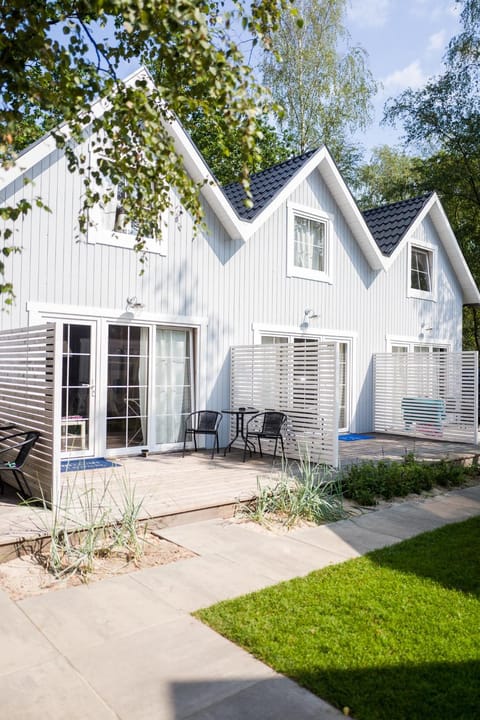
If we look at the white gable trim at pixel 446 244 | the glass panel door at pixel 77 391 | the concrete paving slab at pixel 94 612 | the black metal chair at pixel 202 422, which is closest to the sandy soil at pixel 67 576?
the concrete paving slab at pixel 94 612

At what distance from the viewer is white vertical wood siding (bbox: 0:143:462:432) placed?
8047 millimetres

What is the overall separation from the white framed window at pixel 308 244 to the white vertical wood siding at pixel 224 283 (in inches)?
5.9

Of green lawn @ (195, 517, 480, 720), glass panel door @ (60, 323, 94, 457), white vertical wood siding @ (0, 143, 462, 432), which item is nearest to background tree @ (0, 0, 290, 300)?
white vertical wood siding @ (0, 143, 462, 432)

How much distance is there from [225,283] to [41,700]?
26.6ft

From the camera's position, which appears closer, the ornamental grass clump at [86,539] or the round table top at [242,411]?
the ornamental grass clump at [86,539]

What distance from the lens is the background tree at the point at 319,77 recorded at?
17.9 meters

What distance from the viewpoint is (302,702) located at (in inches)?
108

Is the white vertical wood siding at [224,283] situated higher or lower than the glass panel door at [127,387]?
higher

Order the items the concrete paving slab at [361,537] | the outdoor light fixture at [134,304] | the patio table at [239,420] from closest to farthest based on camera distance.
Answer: the concrete paving slab at [361,537] → the outdoor light fixture at [134,304] → the patio table at [239,420]

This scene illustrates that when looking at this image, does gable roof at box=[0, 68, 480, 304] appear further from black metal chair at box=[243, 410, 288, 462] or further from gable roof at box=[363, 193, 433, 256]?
black metal chair at box=[243, 410, 288, 462]

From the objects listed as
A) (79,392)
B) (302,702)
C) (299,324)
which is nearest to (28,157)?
(79,392)

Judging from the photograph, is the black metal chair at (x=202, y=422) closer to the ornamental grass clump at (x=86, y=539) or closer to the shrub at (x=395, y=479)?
the shrub at (x=395, y=479)

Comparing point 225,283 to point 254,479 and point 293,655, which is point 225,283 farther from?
point 293,655

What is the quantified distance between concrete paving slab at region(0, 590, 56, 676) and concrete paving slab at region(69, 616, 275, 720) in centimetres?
20
